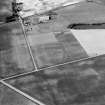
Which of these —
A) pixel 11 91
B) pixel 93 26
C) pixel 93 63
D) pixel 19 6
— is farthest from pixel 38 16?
pixel 11 91

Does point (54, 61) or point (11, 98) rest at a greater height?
point (54, 61)

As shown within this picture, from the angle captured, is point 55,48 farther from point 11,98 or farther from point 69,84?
point 11,98

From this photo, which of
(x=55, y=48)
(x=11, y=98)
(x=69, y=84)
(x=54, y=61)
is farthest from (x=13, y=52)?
(x=69, y=84)

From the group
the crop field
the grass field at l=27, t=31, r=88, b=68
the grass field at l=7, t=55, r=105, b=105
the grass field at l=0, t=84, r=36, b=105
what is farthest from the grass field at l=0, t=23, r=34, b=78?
the grass field at l=0, t=84, r=36, b=105

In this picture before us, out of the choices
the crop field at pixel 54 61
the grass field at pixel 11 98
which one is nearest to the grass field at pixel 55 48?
the crop field at pixel 54 61

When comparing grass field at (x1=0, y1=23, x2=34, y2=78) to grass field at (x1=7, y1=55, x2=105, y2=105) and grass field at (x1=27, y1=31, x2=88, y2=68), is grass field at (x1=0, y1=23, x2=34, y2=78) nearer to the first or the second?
grass field at (x1=27, y1=31, x2=88, y2=68)

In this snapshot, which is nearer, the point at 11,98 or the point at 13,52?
the point at 11,98

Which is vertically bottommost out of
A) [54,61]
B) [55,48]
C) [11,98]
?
[11,98]

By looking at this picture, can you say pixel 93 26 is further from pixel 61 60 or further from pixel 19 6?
pixel 19 6
